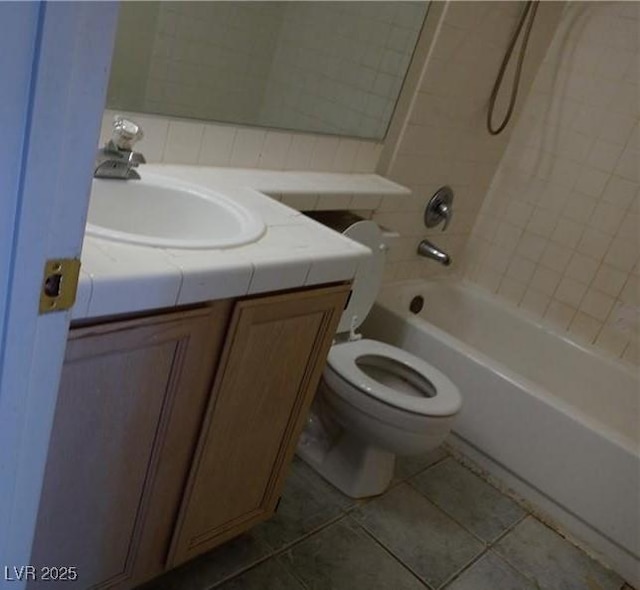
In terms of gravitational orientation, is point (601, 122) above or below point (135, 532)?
above

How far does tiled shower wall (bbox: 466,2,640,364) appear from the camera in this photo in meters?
2.19

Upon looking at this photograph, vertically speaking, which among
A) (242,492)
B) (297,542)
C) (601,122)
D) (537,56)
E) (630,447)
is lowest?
(297,542)

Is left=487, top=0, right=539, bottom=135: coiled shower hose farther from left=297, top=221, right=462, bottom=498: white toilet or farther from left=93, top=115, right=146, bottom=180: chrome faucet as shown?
left=93, top=115, right=146, bottom=180: chrome faucet

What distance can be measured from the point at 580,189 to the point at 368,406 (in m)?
1.36

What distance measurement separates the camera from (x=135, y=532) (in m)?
1.12

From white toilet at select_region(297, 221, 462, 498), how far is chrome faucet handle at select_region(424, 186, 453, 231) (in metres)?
0.55

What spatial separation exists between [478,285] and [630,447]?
1.06 meters

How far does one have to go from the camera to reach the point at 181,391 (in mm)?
1019

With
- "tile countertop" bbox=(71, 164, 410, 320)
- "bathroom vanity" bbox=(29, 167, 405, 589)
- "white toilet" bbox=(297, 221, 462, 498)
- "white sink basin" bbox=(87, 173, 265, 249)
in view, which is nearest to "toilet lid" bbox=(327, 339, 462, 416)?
"white toilet" bbox=(297, 221, 462, 498)

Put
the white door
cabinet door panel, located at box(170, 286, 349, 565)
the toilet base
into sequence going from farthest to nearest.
Answer: 1. the toilet base
2. cabinet door panel, located at box(170, 286, 349, 565)
3. the white door

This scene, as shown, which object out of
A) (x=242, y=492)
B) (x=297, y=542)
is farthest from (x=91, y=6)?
(x=297, y=542)

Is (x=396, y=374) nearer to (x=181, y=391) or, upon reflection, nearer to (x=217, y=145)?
(x=217, y=145)

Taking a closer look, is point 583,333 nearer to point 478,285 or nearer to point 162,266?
point 478,285

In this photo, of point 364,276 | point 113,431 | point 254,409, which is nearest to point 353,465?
point 364,276
